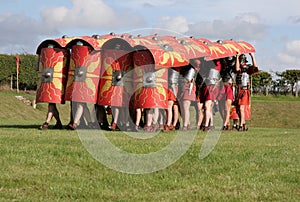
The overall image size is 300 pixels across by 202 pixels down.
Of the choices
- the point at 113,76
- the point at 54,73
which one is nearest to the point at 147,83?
the point at 113,76

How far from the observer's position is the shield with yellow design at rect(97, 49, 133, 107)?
13.8 meters

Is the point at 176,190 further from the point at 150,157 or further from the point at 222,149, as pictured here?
the point at 222,149

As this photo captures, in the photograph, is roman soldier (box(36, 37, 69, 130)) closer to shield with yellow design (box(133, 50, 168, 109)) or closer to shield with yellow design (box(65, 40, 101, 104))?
shield with yellow design (box(65, 40, 101, 104))

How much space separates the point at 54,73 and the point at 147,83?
2.14m

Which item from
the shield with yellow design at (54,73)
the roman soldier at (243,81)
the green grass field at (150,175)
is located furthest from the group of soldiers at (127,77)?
the green grass field at (150,175)

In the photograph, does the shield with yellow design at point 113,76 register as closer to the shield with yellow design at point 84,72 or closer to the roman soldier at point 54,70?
the shield with yellow design at point 84,72

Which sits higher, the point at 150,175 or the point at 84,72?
the point at 84,72

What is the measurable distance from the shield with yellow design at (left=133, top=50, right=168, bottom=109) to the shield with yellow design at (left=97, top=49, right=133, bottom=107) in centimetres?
25

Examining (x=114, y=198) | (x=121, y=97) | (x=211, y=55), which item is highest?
(x=211, y=55)

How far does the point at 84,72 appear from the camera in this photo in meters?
13.7

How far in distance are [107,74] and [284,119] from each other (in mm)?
23688

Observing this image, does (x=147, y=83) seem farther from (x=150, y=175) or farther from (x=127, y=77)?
(x=150, y=175)

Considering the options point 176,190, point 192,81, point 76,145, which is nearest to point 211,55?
point 192,81

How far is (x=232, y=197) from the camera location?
633cm
